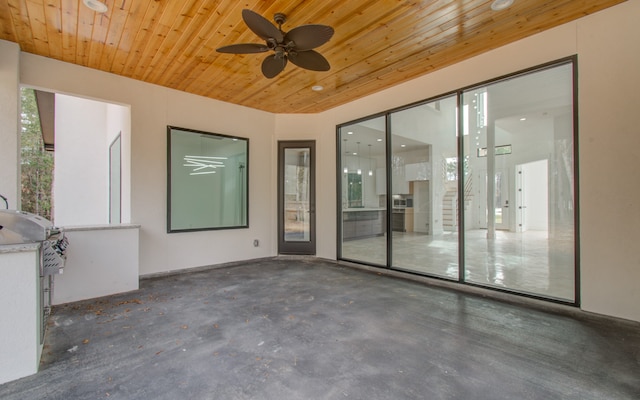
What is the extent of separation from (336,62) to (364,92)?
1.37 m

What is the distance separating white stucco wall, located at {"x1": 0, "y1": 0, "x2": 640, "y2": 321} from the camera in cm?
289

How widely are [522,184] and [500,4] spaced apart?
2224 millimetres

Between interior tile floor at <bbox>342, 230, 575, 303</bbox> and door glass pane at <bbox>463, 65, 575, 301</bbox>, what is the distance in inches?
0.5

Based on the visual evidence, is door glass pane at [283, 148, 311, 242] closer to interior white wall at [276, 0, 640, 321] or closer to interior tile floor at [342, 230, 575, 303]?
interior tile floor at [342, 230, 575, 303]

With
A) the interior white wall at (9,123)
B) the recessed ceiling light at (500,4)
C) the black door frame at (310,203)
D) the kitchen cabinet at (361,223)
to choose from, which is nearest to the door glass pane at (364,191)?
the kitchen cabinet at (361,223)

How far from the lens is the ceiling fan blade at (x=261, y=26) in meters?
2.37

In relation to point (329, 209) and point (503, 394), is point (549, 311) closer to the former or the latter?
point (503, 394)

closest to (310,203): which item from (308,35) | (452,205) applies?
(452,205)

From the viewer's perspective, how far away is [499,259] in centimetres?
414

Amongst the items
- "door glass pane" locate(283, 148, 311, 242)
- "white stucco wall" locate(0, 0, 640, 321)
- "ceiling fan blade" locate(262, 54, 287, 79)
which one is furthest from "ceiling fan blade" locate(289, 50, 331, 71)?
"door glass pane" locate(283, 148, 311, 242)

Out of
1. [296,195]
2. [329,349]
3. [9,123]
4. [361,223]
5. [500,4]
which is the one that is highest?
[500,4]

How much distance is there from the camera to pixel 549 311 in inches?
127

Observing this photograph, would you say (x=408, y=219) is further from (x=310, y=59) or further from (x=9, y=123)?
(x=9, y=123)

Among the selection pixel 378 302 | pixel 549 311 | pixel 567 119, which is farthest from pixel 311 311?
pixel 567 119
